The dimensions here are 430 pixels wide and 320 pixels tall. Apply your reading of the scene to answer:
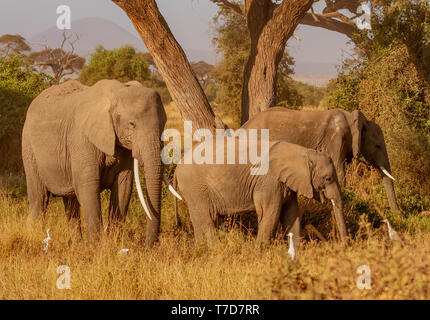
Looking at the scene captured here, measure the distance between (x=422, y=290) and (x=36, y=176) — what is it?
518 cm

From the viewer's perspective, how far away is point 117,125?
Answer: 268 inches

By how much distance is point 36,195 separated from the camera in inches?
316

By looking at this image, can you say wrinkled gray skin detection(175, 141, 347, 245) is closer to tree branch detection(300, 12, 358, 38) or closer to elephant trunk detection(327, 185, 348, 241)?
elephant trunk detection(327, 185, 348, 241)

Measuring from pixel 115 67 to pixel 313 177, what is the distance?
78.9 ft

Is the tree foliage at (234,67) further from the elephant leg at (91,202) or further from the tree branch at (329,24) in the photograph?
the elephant leg at (91,202)

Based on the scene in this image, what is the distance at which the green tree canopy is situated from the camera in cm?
2952

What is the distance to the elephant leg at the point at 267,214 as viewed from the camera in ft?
22.1

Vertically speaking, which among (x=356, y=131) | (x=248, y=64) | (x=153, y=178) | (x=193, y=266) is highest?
(x=248, y=64)

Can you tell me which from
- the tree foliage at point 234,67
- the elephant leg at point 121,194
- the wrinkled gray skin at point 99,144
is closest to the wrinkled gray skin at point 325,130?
the elephant leg at point 121,194

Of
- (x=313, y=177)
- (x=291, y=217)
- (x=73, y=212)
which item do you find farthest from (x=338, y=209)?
(x=73, y=212)

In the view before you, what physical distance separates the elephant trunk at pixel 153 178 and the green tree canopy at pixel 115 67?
73.4 ft

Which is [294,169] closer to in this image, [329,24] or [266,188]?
[266,188]
